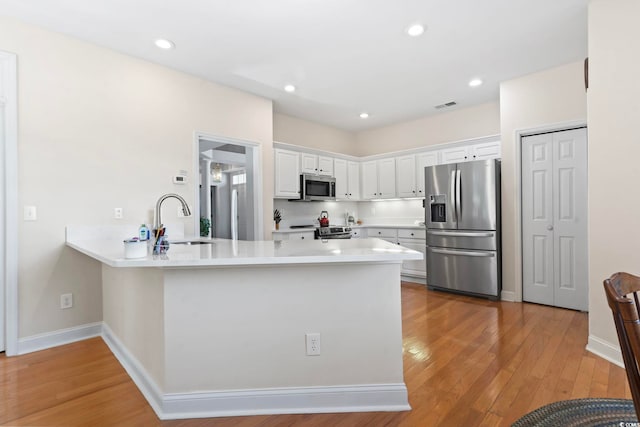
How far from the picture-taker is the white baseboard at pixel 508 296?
13.0 ft

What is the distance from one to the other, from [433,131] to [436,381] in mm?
4318

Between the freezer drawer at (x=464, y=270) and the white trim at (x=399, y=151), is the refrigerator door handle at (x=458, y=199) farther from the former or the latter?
the white trim at (x=399, y=151)

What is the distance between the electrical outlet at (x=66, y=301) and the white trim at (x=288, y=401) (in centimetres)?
187

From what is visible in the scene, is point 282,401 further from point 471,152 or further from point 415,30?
point 471,152

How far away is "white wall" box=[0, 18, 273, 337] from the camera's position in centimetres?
272

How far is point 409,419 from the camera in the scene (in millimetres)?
1720

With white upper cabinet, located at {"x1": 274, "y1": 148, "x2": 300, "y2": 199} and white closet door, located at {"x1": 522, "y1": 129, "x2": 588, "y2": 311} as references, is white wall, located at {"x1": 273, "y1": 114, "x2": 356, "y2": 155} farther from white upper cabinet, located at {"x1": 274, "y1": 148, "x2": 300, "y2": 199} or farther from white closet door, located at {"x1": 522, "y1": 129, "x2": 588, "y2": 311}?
white closet door, located at {"x1": 522, "y1": 129, "x2": 588, "y2": 311}

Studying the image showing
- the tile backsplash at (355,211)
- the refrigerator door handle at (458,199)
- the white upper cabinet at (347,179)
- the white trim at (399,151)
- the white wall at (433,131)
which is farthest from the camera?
the white upper cabinet at (347,179)

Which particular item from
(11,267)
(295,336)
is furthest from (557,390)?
(11,267)

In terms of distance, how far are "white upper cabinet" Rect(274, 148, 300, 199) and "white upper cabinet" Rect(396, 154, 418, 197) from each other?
1.74m

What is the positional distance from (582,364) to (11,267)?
4.44m

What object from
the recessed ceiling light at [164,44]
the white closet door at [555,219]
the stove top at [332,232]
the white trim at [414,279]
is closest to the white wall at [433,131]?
the white closet door at [555,219]

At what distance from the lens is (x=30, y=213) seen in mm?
2707

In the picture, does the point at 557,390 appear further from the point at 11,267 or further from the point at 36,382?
the point at 11,267
